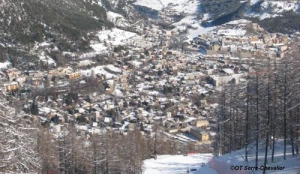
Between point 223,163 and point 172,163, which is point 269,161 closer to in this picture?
point 223,163

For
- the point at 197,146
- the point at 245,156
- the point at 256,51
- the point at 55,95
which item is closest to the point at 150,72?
the point at 55,95

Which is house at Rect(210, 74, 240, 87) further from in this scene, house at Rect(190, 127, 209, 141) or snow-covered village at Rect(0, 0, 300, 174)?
house at Rect(190, 127, 209, 141)

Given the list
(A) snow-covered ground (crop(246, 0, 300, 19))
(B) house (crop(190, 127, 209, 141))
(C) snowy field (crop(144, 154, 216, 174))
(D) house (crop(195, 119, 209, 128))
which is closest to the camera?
(C) snowy field (crop(144, 154, 216, 174))

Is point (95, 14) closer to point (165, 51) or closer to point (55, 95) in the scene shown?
point (165, 51)

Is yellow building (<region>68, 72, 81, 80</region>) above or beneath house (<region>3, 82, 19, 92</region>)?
above

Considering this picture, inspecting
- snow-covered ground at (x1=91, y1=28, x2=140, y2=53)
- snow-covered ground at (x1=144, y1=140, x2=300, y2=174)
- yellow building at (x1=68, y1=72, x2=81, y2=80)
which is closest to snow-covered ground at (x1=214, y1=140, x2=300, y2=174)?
snow-covered ground at (x1=144, y1=140, x2=300, y2=174)

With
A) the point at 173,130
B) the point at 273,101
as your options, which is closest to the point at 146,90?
the point at 173,130
